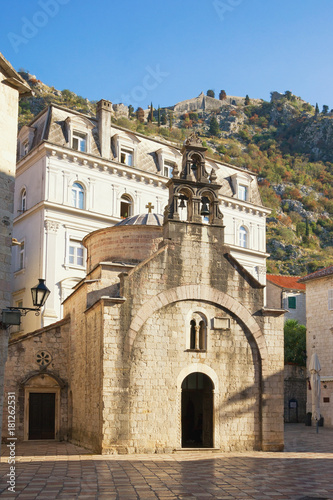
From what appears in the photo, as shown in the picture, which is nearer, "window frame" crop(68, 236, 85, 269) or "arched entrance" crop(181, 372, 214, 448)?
"arched entrance" crop(181, 372, 214, 448)

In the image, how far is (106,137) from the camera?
38562mm

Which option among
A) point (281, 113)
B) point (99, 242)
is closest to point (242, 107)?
point (281, 113)

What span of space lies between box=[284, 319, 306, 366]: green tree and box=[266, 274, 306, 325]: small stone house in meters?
3.62

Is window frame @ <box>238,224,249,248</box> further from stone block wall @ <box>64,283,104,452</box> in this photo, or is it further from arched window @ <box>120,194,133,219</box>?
stone block wall @ <box>64,283,104,452</box>

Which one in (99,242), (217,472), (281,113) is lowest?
(217,472)

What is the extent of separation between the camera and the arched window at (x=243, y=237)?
1767 inches

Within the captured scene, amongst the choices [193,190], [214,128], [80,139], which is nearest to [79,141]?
[80,139]

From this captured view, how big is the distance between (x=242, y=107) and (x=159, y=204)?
110175mm

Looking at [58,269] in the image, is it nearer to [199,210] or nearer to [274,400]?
[199,210]

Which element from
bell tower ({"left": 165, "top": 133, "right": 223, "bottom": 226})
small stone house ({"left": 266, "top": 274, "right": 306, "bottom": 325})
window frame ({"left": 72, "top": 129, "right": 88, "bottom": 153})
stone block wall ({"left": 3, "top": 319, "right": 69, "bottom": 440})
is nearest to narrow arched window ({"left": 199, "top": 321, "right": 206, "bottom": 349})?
bell tower ({"left": 165, "top": 133, "right": 223, "bottom": 226})

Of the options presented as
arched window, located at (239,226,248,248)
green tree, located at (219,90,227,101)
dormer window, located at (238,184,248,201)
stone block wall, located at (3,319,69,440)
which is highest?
green tree, located at (219,90,227,101)

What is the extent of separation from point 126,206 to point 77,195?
4094 millimetres

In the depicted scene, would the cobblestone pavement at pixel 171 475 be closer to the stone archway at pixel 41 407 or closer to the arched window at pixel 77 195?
the stone archway at pixel 41 407

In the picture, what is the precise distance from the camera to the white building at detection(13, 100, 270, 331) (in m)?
34.7
